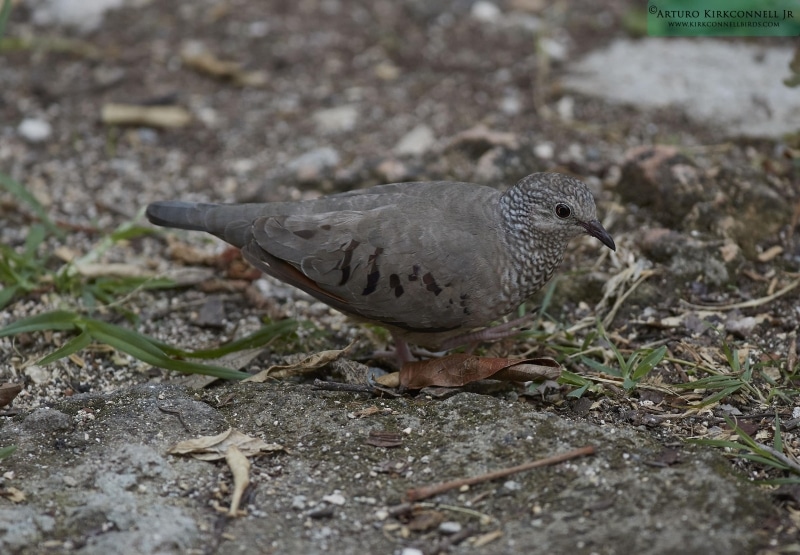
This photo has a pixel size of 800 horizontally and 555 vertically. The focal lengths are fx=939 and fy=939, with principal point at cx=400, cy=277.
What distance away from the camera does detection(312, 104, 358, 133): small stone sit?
22.2 feet

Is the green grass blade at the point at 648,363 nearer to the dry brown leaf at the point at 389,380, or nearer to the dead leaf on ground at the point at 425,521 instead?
the dry brown leaf at the point at 389,380

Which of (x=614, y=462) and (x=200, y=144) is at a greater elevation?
(x=200, y=144)

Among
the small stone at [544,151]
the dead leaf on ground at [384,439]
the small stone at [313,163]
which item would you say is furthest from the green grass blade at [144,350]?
the small stone at [544,151]

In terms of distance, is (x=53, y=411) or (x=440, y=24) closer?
(x=53, y=411)

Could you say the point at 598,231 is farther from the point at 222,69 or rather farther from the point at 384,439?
the point at 222,69

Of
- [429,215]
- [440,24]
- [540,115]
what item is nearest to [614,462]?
[429,215]

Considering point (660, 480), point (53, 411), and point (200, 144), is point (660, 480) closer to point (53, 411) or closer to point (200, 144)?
point (53, 411)

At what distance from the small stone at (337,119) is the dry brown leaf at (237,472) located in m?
3.55

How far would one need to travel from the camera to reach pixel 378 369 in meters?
4.61

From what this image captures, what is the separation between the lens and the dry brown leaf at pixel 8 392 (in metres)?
4.03

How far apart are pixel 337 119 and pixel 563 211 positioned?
9.49ft

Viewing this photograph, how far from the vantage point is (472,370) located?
162 inches

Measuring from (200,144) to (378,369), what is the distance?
2.89 meters

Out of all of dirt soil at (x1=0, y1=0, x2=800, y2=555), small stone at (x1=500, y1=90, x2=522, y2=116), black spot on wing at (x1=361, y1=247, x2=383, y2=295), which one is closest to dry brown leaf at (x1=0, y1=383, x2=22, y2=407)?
dirt soil at (x1=0, y1=0, x2=800, y2=555)
